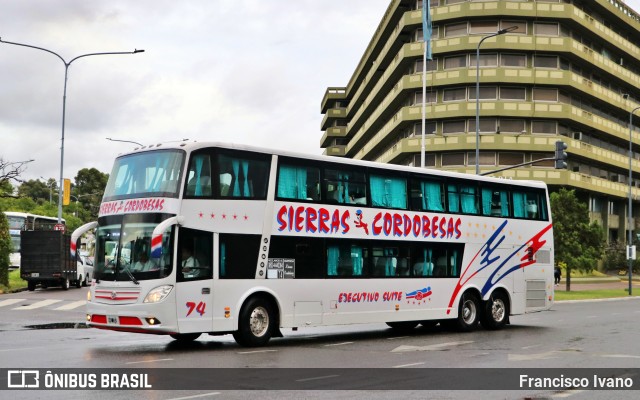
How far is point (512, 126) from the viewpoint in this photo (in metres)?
70.2

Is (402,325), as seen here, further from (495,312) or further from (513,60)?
(513,60)

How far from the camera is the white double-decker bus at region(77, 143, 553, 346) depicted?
15477mm

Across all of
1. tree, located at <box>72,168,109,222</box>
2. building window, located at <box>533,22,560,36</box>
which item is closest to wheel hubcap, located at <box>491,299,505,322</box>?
building window, located at <box>533,22,560,36</box>

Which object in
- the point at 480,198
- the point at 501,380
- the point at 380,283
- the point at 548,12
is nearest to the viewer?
the point at 501,380

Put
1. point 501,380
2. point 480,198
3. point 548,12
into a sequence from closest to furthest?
point 501,380
point 480,198
point 548,12

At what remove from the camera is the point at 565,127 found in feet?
238

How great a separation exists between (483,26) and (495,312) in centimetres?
5207

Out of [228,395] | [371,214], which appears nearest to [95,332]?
[371,214]

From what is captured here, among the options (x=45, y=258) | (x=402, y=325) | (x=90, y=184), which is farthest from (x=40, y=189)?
(x=402, y=325)

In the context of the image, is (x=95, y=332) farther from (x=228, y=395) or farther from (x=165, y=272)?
(x=228, y=395)

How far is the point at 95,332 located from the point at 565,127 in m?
59.7

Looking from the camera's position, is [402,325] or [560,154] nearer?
[402,325]

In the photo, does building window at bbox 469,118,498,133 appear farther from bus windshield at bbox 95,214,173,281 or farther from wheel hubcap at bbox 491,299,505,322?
bus windshield at bbox 95,214,173,281

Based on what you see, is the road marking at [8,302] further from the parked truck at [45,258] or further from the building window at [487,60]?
the building window at [487,60]
